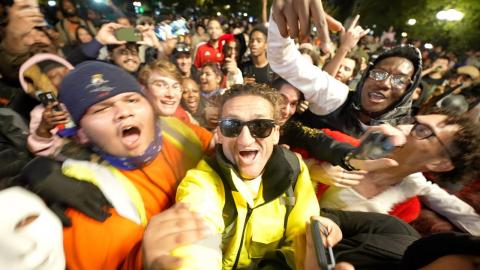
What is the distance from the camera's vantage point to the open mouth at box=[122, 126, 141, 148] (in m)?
1.43

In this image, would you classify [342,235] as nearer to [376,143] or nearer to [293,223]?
[293,223]

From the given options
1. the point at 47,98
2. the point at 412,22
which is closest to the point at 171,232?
the point at 47,98

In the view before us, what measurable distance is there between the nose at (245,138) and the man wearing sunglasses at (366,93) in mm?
676

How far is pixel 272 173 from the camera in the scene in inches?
59.7

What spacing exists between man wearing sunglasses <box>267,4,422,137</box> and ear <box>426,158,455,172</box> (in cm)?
49

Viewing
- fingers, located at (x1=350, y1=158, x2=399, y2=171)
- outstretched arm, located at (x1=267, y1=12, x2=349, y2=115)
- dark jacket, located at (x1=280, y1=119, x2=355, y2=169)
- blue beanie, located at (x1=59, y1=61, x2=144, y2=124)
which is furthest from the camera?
outstretched arm, located at (x1=267, y1=12, x2=349, y2=115)

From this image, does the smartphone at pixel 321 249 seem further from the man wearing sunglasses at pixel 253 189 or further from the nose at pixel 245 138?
the nose at pixel 245 138

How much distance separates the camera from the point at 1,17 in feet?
7.70

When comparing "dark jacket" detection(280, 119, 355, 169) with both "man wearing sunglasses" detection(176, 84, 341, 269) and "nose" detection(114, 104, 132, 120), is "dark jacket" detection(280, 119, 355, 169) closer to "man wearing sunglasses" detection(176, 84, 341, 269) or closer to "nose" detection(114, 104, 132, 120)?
"man wearing sunglasses" detection(176, 84, 341, 269)

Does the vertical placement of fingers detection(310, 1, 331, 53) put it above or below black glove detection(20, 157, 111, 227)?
above

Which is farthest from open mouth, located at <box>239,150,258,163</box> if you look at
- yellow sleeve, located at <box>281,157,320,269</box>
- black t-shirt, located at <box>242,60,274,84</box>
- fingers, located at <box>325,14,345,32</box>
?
black t-shirt, located at <box>242,60,274,84</box>

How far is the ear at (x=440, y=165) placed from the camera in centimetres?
160

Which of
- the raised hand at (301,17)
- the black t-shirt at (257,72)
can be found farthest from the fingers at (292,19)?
the black t-shirt at (257,72)

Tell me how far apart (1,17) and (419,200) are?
3406mm
